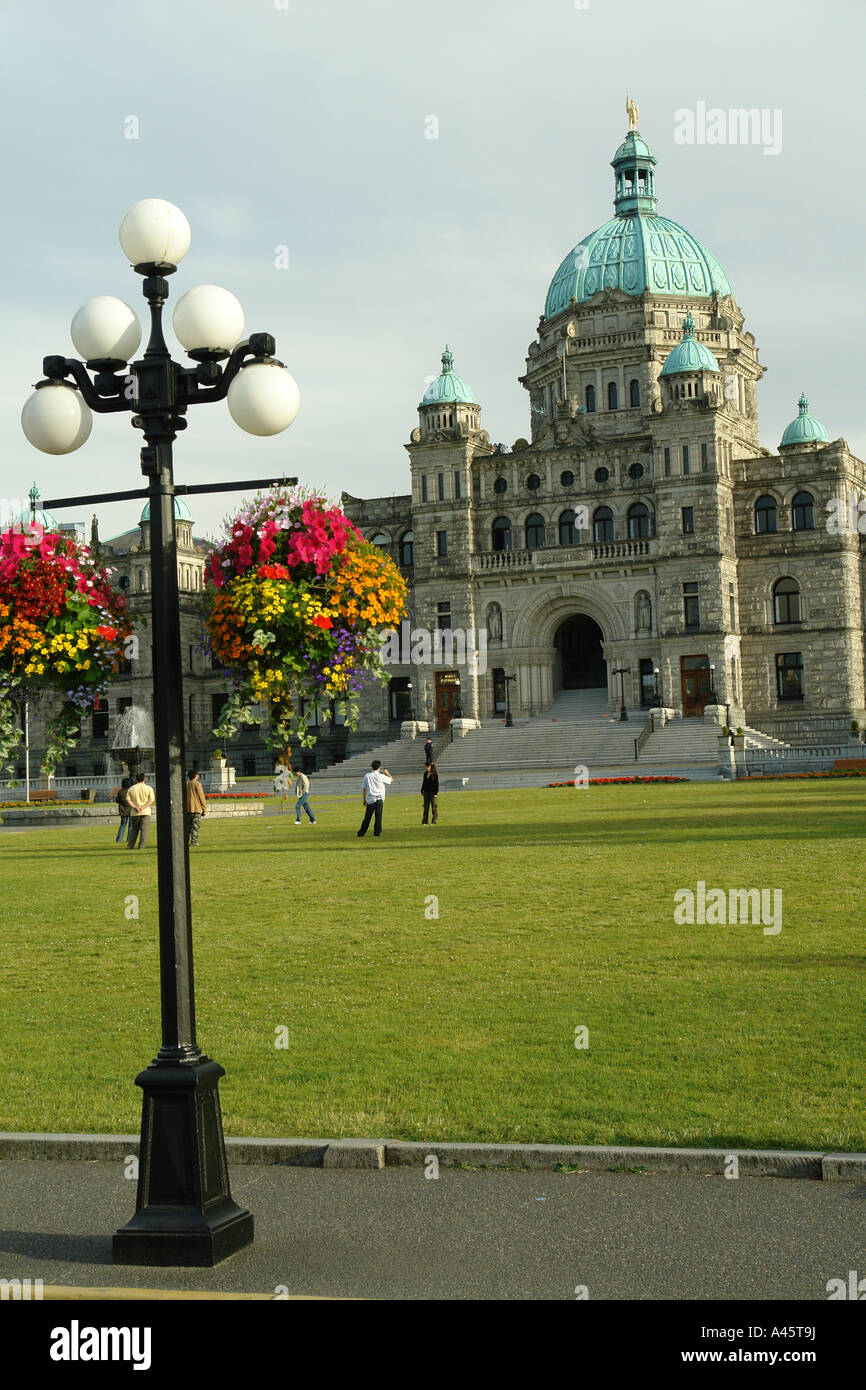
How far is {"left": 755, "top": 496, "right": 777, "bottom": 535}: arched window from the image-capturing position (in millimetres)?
73375

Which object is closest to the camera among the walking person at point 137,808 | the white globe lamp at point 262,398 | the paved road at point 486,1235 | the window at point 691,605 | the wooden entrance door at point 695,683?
the paved road at point 486,1235

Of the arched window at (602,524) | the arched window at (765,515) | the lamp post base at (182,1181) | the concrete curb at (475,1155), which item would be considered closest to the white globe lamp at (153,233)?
the lamp post base at (182,1181)

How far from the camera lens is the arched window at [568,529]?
3019 inches

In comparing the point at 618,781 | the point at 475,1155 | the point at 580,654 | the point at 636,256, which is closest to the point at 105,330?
the point at 475,1155

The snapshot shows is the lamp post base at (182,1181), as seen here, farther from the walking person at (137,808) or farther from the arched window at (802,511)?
the arched window at (802,511)

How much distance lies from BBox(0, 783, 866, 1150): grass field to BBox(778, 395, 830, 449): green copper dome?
55079mm

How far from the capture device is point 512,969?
13.9 m

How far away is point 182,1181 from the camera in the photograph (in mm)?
7340

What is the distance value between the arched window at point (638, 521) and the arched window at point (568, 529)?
302 centimetres

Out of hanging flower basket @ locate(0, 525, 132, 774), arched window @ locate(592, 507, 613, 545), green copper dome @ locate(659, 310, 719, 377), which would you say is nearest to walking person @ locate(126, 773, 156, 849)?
hanging flower basket @ locate(0, 525, 132, 774)

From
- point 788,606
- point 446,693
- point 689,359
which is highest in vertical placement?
point 689,359

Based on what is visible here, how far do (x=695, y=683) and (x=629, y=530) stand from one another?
9680 millimetres

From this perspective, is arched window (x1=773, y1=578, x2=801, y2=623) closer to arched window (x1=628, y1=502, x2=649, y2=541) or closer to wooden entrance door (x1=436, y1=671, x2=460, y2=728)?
arched window (x1=628, y1=502, x2=649, y2=541)

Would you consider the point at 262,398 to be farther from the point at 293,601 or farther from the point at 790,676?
the point at 790,676
